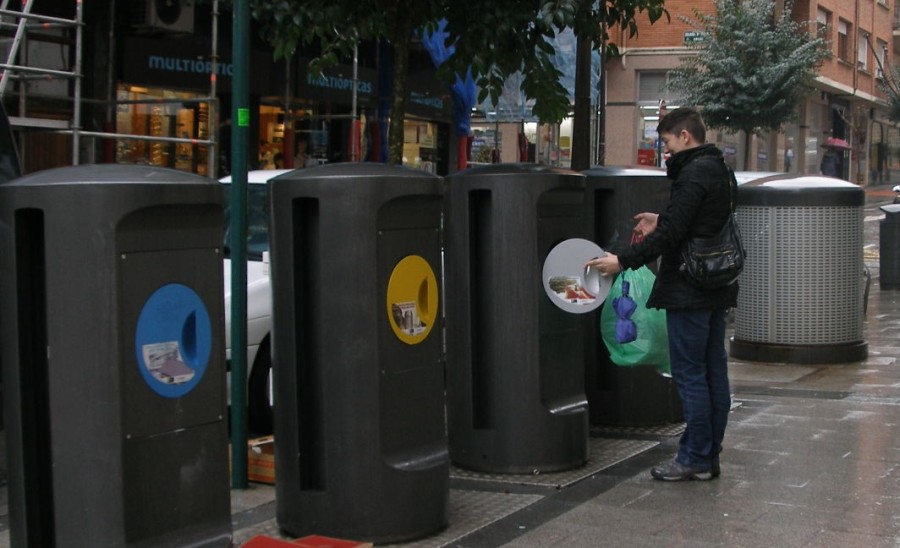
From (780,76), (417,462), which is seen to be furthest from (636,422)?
(780,76)

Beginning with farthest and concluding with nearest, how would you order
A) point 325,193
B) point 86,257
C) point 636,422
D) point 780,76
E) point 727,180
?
point 780,76 < point 636,422 < point 727,180 < point 325,193 < point 86,257

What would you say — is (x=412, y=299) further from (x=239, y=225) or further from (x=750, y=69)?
→ (x=750, y=69)

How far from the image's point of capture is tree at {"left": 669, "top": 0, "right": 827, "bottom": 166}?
22078mm

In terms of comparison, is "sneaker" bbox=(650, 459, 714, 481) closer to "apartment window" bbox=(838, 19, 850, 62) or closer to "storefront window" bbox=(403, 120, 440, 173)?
"storefront window" bbox=(403, 120, 440, 173)

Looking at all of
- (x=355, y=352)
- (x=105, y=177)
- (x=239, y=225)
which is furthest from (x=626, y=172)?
(x=105, y=177)

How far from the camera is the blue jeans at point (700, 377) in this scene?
5797 millimetres

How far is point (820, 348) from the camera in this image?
31.1 ft

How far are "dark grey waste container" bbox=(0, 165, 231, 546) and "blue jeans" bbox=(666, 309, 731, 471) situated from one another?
8.54ft

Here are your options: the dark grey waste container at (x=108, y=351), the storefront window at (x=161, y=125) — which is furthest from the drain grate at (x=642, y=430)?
the storefront window at (x=161, y=125)

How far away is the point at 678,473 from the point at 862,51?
139 ft

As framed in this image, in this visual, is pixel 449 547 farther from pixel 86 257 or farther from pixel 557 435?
pixel 86 257

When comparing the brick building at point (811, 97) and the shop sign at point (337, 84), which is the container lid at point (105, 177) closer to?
the shop sign at point (337, 84)

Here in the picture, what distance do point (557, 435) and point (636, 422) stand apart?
51.1 inches

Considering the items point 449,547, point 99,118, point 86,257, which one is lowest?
point 449,547
